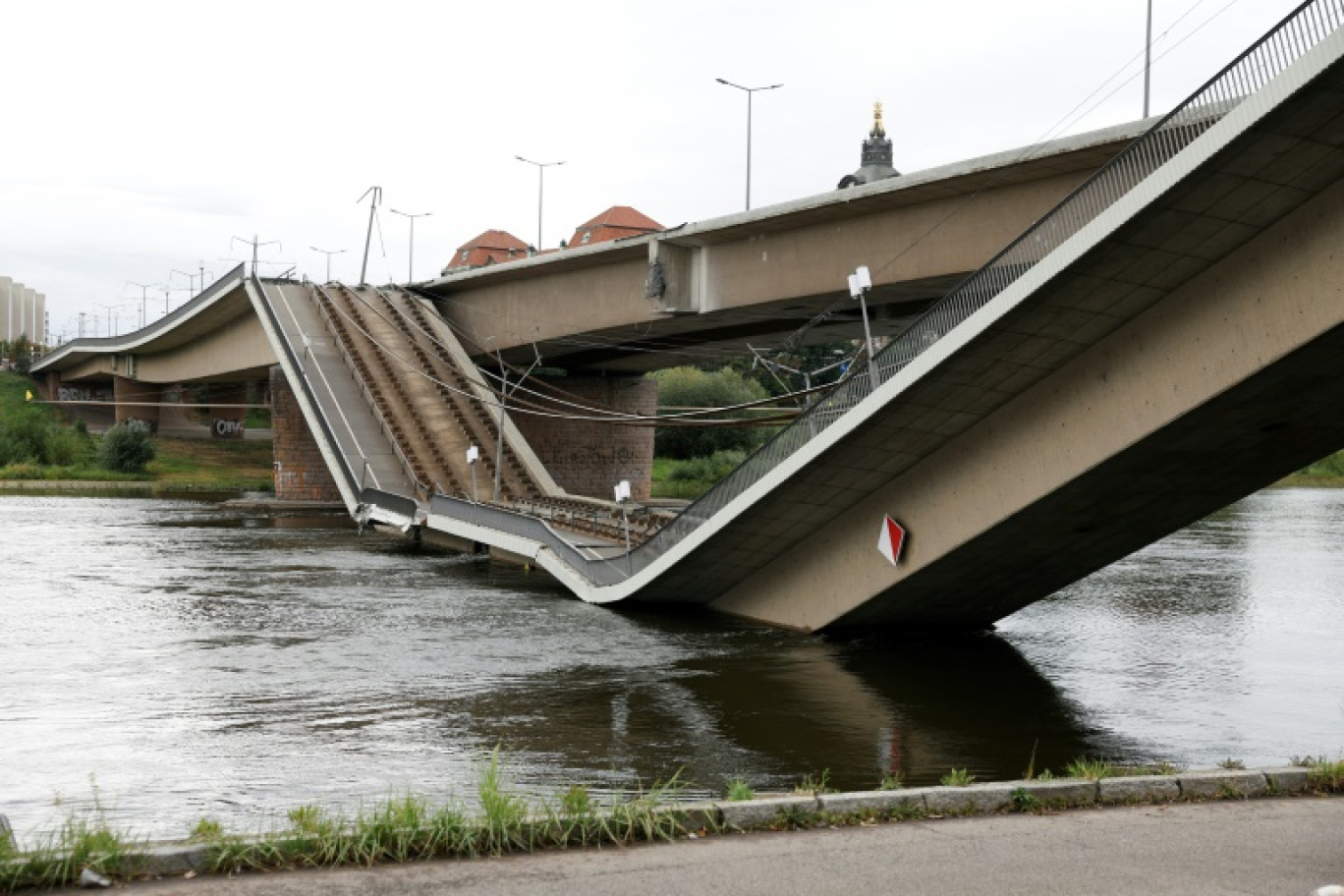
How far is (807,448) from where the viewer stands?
1853 centimetres

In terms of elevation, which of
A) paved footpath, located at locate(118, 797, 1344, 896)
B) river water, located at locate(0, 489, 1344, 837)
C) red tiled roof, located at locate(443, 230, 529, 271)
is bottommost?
river water, located at locate(0, 489, 1344, 837)

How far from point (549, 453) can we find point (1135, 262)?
3976cm

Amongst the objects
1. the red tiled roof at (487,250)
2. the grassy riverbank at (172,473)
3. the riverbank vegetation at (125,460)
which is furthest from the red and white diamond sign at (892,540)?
the red tiled roof at (487,250)

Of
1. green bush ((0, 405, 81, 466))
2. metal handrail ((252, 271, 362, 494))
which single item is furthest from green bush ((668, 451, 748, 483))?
green bush ((0, 405, 81, 466))

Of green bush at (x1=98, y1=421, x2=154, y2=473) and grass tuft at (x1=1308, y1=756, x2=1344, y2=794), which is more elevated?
green bush at (x1=98, y1=421, x2=154, y2=473)

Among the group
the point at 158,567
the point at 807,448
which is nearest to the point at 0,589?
the point at 158,567

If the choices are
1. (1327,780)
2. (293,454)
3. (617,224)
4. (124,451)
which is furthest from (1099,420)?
(617,224)

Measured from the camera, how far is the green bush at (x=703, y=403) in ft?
238

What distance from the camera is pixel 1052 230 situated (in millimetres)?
15023

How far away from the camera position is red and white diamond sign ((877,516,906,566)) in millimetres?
19297

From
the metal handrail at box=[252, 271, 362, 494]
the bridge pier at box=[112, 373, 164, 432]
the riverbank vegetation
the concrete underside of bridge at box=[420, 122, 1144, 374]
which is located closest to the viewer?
the concrete underside of bridge at box=[420, 122, 1144, 374]

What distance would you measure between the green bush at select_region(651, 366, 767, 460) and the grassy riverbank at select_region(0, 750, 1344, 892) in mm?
54776

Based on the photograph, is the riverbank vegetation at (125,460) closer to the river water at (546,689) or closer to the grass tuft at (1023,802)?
the river water at (546,689)

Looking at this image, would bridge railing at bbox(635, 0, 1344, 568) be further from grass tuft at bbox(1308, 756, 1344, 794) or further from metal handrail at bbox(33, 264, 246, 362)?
metal handrail at bbox(33, 264, 246, 362)
